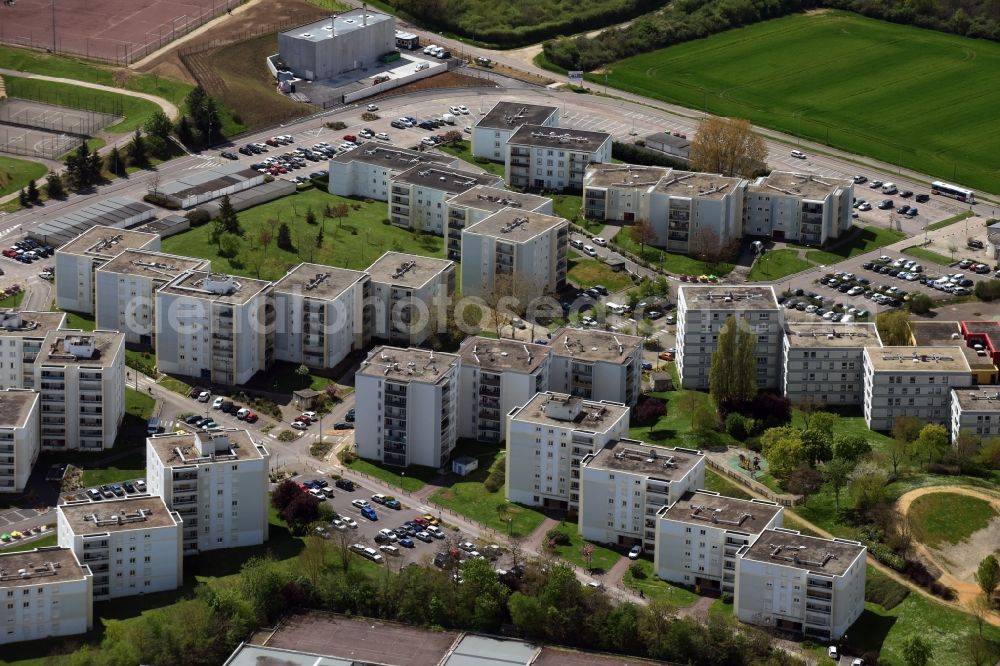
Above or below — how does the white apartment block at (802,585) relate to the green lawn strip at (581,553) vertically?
above

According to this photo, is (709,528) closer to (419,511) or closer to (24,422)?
(419,511)

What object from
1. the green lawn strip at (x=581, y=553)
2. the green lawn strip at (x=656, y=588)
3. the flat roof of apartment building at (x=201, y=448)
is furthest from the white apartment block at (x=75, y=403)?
the green lawn strip at (x=656, y=588)

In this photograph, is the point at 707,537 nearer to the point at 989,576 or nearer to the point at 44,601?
the point at 989,576

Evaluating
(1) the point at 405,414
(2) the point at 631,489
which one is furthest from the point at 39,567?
(2) the point at 631,489

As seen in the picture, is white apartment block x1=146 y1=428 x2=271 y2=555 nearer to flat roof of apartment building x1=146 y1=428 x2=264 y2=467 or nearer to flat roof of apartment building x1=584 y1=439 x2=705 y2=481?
flat roof of apartment building x1=146 y1=428 x2=264 y2=467

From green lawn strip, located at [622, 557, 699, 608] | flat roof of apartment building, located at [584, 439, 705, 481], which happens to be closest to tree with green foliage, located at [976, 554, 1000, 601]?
green lawn strip, located at [622, 557, 699, 608]

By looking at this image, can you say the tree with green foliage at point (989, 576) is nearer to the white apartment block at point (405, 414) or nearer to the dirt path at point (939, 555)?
the dirt path at point (939, 555)
